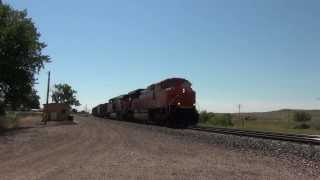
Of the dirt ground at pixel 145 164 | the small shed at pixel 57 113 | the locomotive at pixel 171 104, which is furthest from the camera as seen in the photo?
the small shed at pixel 57 113

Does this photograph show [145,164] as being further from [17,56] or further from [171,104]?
[17,56]

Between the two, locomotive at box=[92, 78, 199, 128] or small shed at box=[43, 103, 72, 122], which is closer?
locomotive at box=[92, 78, 199, 128]

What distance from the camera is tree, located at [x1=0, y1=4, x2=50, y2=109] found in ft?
142

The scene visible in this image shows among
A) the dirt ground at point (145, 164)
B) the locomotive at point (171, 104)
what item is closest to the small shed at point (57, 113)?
the locomotive at point (171, 104)

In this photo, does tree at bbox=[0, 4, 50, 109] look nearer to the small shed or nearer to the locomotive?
the locomotive

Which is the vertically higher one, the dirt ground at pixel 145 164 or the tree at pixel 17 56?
the tree at pixel 17 56

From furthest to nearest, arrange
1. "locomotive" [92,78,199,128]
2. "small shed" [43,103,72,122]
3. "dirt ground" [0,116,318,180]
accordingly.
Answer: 1. "small shed" [43,103,72,122]
2. "locomotive" [92,78,199,128]
3. "dirt ground" [0,116,318,180]

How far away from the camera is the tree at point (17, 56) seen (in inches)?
1699

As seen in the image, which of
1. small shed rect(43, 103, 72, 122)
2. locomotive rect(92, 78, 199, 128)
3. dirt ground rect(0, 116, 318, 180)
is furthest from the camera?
small shed rect(43, 103, 72, 122)

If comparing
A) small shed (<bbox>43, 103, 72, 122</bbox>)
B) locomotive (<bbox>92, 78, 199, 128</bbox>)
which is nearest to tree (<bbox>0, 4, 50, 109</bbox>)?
locomotive (<bbox>92, 78, 199, 128</bbox>)

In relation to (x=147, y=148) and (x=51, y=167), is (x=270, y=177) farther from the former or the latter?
(x=147, y=148)

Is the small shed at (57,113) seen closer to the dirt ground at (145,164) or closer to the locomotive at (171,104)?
the locomotive at (171,104)

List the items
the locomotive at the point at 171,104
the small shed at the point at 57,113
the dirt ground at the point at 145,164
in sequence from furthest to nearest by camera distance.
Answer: the small shed at the point at 57,113 → the locomotive at the point at 171,104 → the dirt ground at the point at 145,164

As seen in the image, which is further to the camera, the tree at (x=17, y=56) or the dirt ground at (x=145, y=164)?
the tree at (x=17, y=56)
